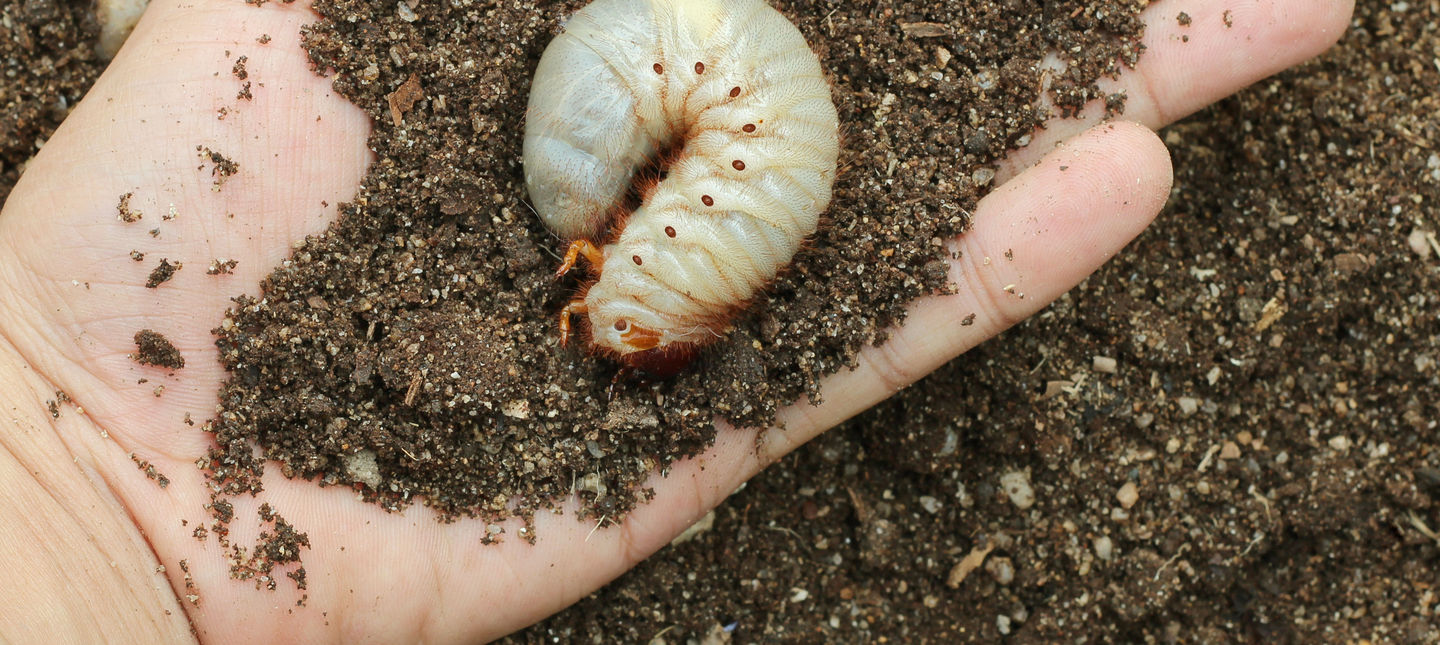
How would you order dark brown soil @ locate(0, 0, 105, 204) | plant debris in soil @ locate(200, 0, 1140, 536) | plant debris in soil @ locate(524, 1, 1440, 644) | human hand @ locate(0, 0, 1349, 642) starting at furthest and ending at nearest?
plant debris in soil @ locate(524, 1, 1440, 644) < dark brown soil @ locate(0, 0, 105, 204) < plant debris in soil @ locate(200, 0, 1140, 536) < human hand @ locate(0, 0, 1349, 642)

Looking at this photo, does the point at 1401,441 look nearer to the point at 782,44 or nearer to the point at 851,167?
the point at 851,167

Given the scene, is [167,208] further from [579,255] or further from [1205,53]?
[1205,53]

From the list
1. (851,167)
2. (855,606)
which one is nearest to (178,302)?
(851,167)

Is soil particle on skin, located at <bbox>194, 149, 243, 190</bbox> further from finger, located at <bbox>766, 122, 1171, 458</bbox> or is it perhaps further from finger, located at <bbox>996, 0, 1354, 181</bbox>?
finger, located at <bbox>996, 0, 1354, 181</bbox>

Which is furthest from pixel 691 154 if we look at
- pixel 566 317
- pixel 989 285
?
pixel 989 285

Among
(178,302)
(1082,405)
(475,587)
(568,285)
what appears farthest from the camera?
(1082,405)

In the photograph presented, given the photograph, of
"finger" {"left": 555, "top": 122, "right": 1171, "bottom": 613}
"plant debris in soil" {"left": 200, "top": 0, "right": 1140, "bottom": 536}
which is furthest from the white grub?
"finger" {"left": 555, "top": 122, "right": 1171, "bottom": 613}
